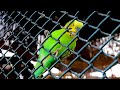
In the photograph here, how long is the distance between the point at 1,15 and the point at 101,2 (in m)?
1.97

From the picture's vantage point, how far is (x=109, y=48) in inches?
172

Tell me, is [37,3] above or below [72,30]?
below

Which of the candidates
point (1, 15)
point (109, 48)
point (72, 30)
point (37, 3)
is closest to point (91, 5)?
point (37, 3)

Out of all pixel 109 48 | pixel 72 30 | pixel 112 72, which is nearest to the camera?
pixel 72 30

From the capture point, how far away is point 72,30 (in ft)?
5.11
